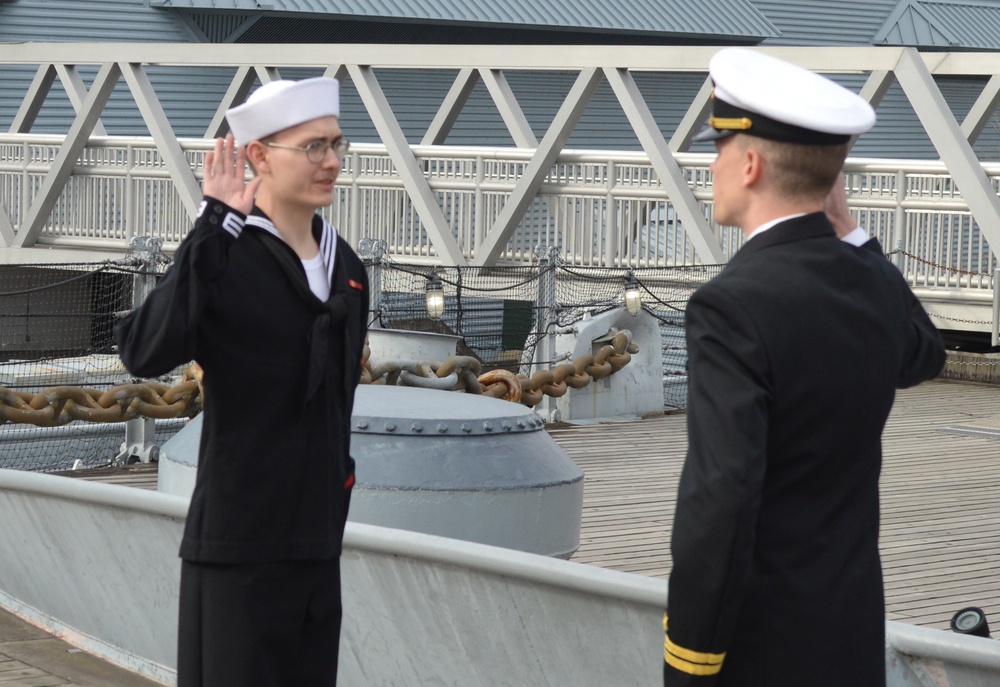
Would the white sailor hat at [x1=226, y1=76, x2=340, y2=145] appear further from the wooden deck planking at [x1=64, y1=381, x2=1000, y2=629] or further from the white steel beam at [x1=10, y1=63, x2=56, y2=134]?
the white steel beam at [x1=10, y1=63, x2=56, y2=134]

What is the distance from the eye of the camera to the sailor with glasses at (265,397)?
2.81m

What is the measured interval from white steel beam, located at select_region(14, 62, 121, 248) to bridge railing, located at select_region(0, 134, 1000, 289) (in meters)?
0.26

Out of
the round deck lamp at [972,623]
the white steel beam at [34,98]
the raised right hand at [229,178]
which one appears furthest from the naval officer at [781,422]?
the white steel beam at [34,98]

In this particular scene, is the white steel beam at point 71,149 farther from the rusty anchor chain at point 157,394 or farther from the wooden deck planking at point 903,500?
the rusty anchor chain at point 157,394

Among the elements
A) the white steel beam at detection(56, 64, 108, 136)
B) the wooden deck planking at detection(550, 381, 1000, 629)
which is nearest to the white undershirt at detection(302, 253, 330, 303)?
the wooden deck planking at detection(550, 381, 1000, 629)

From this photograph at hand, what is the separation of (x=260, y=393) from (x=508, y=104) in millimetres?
14951

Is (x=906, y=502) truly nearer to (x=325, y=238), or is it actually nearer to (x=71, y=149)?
(x=325, y=238)

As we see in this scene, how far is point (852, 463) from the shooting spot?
238cm

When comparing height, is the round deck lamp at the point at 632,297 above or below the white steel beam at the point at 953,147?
below

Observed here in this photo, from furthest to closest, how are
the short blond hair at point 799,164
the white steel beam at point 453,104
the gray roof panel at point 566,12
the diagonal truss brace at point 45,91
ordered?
the gray roof panel at point 566,12
the diagonal truss brace at point 45,91
the white steel beam at point 453,104
the short blond hair at point 799,164

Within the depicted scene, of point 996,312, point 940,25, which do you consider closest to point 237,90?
point 996,312

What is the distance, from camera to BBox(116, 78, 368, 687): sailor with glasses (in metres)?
2.81

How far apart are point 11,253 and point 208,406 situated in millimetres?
17863

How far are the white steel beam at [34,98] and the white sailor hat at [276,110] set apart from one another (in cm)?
1880
